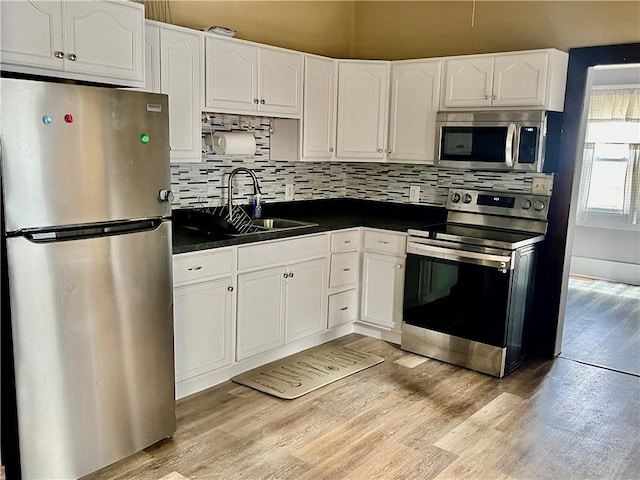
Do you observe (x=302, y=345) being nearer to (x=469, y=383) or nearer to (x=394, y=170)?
(x=469, y=383)

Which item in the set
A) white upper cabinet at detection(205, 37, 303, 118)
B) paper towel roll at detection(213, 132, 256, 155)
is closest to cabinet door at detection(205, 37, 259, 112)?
white upper cabinet at detection(205, 37, 303, 118)

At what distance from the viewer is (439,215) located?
437 centimetres

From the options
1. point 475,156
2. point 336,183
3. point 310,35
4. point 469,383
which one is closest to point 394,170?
point 336,183

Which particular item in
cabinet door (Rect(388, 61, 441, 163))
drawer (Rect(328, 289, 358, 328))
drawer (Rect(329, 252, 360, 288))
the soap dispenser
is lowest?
drawer (Rect(328, 289, 358, 328))

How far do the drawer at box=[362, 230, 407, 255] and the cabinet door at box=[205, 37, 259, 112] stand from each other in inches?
48.5

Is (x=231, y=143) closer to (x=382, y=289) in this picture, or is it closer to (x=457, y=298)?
(x=382, y=289)

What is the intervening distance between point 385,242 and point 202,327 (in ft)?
4.96

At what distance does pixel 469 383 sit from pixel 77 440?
7.36ft

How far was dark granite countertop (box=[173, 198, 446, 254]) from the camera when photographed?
139 inches

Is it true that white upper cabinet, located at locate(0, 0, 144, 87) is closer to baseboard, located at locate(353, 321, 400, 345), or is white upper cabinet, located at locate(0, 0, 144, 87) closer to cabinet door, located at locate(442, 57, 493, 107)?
cabinet door, located at locate(442, 57, 493, 107)

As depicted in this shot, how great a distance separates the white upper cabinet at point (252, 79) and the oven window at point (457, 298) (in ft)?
4.45

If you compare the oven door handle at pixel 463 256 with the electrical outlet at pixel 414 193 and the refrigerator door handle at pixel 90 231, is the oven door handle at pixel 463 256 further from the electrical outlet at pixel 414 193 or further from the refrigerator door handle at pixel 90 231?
the refrigerator door handle at pixel 90 231

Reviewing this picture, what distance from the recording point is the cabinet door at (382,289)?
4.09 metres

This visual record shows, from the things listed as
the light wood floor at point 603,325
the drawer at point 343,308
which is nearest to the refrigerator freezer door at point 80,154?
the drawer at point 343,308
